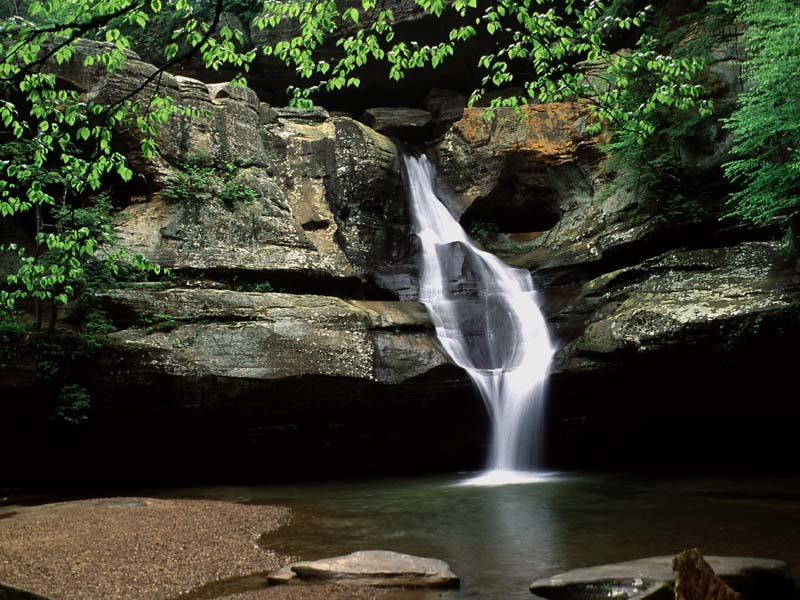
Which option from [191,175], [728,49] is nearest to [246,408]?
[191,175]

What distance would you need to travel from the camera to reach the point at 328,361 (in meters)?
11.9

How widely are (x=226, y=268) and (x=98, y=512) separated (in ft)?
20.2

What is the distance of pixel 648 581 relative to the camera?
173 inches

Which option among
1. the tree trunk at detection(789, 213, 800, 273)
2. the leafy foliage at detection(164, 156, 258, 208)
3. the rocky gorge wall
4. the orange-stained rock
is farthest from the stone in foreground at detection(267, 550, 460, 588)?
the orange-stained rock

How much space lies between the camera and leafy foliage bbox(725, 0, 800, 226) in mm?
10055

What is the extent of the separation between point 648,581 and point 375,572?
201 centimetres

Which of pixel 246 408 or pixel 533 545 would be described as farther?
pixel 246 408

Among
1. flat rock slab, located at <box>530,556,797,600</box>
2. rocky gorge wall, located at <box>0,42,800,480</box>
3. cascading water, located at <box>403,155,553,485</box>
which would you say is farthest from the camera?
cascading water, located at <box>403,155,553,485</box>

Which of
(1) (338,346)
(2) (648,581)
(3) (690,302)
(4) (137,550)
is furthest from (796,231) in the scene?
(4) (137,550)

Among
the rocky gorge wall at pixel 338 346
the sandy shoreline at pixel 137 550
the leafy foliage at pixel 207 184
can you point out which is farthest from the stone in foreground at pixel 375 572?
the leafy foliage at pixel 207 184

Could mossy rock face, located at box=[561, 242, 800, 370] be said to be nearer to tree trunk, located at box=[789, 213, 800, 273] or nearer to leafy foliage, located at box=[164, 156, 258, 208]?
tree trunk, located at box=[789, 213, 800, 273]

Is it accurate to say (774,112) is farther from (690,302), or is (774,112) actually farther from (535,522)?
(535,522)

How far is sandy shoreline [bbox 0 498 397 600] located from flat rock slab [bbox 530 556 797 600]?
51.1 inches

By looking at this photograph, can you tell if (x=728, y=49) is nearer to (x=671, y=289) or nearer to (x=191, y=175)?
(x=671, y=289)
